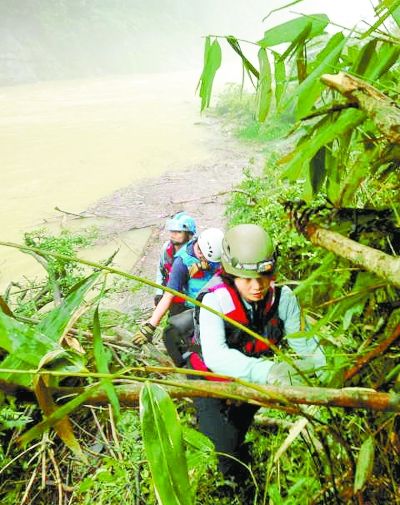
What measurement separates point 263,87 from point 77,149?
15.7 metres

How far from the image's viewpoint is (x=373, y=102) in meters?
0.58

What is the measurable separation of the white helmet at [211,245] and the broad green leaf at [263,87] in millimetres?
2522

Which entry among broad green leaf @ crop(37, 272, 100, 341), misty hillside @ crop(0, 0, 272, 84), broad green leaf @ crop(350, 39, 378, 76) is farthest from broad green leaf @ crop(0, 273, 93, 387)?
misty hillside @ crop(0, 0, 272, 84)

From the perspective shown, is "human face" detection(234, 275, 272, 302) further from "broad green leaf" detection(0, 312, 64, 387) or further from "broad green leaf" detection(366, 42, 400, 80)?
"broad green leaf" detection(0, 312, 64, 387)

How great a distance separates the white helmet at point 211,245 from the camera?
3.56m

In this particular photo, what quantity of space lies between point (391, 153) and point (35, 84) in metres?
36.6

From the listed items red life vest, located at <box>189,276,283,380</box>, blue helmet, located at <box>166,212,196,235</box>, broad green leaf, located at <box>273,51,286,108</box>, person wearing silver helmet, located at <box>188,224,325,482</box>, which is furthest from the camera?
blue helmet, located at <box>166,212,196,235</box>

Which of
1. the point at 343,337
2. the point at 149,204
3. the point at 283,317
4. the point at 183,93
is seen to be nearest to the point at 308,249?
the point at 283,317

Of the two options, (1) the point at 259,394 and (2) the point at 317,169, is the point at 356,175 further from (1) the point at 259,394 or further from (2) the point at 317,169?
(1) the point at 259,394

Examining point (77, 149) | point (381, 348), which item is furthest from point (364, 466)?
point (77, 149)

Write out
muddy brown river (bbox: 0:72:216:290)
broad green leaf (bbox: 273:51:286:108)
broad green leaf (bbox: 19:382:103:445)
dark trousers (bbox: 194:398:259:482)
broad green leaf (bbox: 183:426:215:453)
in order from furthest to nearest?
muddy brown river (bbox: 0:72:216:290) < dark trousers (bbox: 194:398:259:482) < broad green leaf (bbox: 183:426:215:453) < broad green leaf (bbox: 273:51:286:108) < broad green leaf (bbox: 19:382:103:445)

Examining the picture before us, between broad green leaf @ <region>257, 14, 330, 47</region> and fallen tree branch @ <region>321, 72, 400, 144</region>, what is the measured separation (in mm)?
270

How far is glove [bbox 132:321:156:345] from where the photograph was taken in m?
3.58

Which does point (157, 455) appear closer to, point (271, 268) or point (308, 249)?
point (271, 268)
